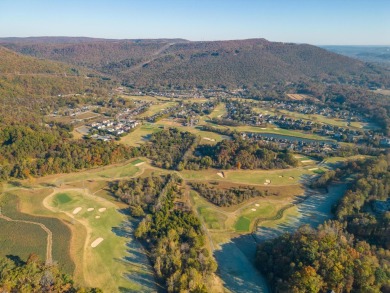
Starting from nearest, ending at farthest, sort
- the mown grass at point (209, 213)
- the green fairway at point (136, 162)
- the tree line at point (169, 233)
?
1. the tree line at point (169, 233)
2. the mown grass at point (209, 213)
3. the green fairway at point (136, 162)

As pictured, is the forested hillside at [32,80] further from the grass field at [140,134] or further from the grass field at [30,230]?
the grass field at [30,230]

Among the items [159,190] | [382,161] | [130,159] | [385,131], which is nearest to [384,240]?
[382,161]

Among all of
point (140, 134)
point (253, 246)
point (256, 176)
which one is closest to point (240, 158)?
point (256, 176)

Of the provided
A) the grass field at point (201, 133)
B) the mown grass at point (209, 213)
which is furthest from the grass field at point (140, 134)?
the mown grass at point (209, 213)

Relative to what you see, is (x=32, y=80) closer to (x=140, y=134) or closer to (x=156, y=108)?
(x=156, y=108)

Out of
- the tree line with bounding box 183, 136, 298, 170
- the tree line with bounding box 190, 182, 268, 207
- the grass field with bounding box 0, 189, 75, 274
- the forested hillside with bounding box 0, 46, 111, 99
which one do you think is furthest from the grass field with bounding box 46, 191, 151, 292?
the forested hillside with bounding box 0, 46, 111, 99

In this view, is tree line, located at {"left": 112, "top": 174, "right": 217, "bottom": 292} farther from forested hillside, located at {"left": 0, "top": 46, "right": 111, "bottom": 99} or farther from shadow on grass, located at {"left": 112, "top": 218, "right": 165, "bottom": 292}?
forested hillside, located at {"left": 0, "top": 46, "right": 111, "bottom": 99}

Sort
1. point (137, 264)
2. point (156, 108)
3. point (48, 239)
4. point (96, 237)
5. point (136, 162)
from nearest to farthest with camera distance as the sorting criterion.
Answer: point (137, 264), point (48, 239), point (96, 237), point (136, 162), point (156, 108)
